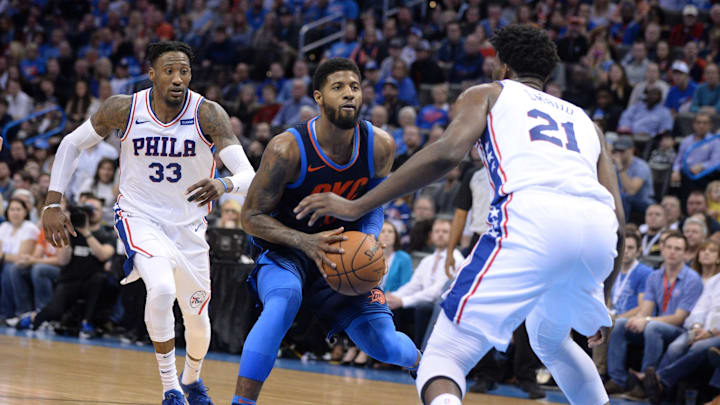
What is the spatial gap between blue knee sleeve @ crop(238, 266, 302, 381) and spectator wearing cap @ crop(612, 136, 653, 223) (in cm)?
618

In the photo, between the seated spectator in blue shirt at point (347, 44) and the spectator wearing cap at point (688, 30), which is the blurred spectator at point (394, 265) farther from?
the seated spectator in blue shirt at point (347, 44)

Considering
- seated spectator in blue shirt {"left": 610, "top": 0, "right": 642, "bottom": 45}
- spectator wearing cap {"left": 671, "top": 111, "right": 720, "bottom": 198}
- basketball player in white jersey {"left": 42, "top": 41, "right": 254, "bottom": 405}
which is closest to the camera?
basketball player in white jersey {"left": 42, "top": 41, "right": 254, "bottom": 405}

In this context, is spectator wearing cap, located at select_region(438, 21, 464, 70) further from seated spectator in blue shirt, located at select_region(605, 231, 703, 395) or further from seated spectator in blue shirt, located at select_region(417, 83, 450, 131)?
seated spectator in blue shirt, located at select_region(605, 231, 703, 395)

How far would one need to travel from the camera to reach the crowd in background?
312 inches

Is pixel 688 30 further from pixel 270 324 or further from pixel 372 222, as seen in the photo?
pixel 270 324

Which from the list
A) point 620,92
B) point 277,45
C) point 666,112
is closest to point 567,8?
point 620,92

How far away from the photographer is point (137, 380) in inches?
269

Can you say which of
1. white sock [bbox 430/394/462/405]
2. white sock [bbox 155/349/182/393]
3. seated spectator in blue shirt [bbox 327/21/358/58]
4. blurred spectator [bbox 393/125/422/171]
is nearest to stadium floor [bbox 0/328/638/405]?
white sock [bbox 155/349/182/393]

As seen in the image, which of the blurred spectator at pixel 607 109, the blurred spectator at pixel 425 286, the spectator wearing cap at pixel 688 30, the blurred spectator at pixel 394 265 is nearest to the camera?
the blurred spectator at pixel 425 286

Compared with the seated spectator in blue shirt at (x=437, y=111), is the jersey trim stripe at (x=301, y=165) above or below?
above

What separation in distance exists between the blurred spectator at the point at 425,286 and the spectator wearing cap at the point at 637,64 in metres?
4.55

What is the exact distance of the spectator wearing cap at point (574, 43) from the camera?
12555 millimetres

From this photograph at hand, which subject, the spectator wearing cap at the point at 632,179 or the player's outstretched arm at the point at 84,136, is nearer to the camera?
the player's outstretched arm at the point at 84,136

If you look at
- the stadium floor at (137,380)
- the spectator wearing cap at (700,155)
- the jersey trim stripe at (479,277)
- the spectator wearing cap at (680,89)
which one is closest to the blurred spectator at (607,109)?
the spectator wearing cap at (680,89)
